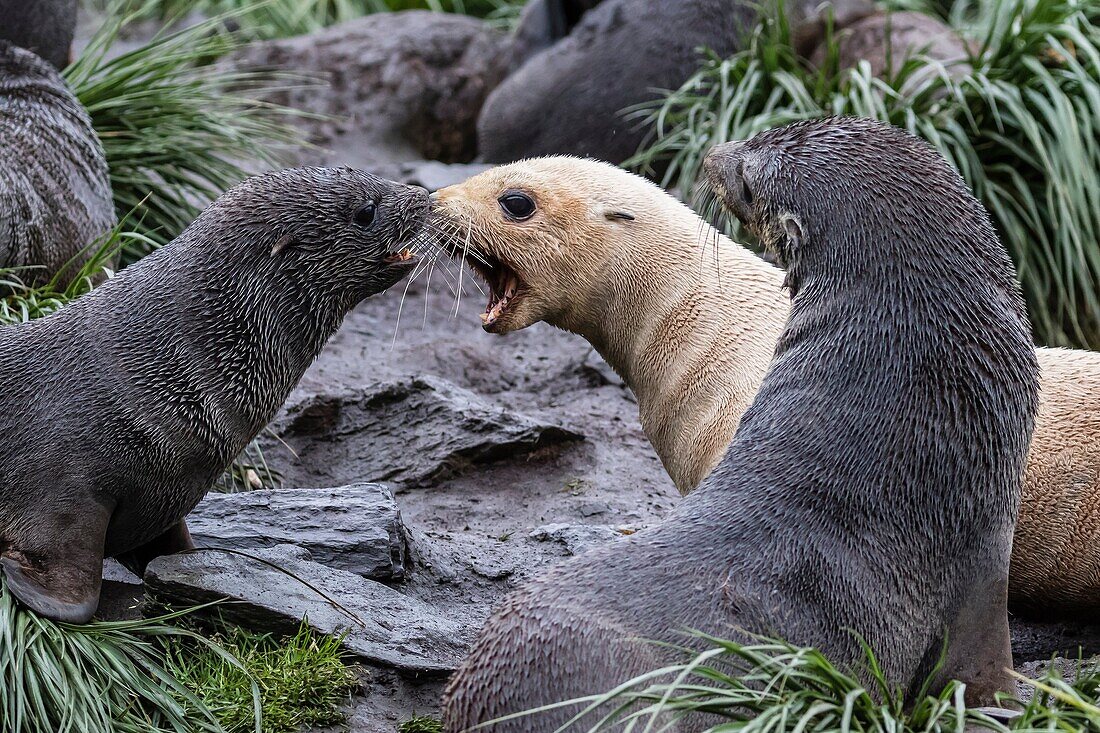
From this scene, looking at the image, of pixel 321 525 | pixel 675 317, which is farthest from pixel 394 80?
pixel 321 525

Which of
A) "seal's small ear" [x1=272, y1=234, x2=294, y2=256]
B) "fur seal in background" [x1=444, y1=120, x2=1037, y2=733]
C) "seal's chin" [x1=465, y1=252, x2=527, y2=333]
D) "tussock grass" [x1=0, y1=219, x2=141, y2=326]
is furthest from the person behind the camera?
"tussock grass" [x1=0, y1=219, x2=141, y2=326]

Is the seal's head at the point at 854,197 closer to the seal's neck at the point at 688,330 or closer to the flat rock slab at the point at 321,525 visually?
the seal's neck at the point at 688,330

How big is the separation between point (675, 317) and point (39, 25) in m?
4.39

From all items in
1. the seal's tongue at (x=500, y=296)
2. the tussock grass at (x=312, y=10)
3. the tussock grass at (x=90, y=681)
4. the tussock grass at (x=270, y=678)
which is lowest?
the tussock grass at (x=312, y=10)

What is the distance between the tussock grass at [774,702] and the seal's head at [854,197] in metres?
1.20

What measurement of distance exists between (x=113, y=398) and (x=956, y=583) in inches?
109

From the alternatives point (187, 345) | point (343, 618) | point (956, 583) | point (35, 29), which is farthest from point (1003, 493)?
point (35, 29)

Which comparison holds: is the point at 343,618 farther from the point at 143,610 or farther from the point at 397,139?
the point at 397,139

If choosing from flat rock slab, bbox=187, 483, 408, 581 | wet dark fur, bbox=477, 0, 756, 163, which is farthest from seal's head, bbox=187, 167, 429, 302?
wet dark fur, bbox=477, 0, 756, 163

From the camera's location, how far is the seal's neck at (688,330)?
4.90m

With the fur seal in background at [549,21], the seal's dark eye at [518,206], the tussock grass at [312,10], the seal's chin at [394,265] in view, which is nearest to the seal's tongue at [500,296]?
the seal's dark eye at [518,206]

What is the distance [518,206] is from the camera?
5320 mm

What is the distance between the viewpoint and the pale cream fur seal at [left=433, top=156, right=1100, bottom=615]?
4805 mm

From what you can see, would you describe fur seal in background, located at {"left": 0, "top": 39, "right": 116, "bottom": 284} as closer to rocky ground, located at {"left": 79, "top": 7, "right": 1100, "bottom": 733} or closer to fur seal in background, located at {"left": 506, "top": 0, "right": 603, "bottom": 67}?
rocky ground, located at {"left": 79, "top": 7, "right": 1100, "bottom": 733}
